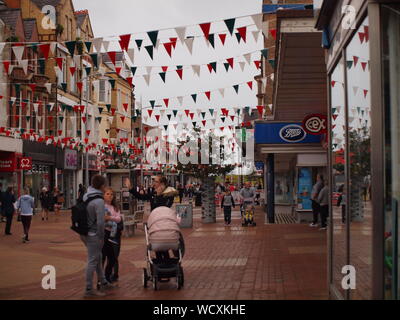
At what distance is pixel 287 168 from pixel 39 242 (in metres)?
16.2

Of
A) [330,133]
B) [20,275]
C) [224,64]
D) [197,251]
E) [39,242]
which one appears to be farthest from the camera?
[39,242]

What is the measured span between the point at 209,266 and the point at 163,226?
127 inches

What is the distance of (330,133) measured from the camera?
796cm

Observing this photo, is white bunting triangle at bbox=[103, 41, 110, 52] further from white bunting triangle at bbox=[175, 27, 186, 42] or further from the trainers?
the trainers

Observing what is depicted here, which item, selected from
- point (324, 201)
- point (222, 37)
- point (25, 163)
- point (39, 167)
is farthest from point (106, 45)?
point (39, 167)

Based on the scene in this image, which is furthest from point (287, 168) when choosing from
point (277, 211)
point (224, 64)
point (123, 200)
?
point (224, 64)

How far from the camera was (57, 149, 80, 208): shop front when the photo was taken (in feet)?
146

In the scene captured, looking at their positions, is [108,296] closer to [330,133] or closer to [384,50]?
[330,133]

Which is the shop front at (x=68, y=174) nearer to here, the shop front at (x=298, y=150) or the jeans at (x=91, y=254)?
the shop front at (x=298, y=150)

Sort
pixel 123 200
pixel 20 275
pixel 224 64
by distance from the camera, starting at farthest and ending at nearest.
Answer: pixel 123 200 → pixel 224 64 → pixel 20 275

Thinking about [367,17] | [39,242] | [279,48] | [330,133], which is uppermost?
[279,48]

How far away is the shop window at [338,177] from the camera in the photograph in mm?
6754

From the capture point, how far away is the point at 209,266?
12477 mm

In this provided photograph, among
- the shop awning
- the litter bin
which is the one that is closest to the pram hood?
the shop awning
